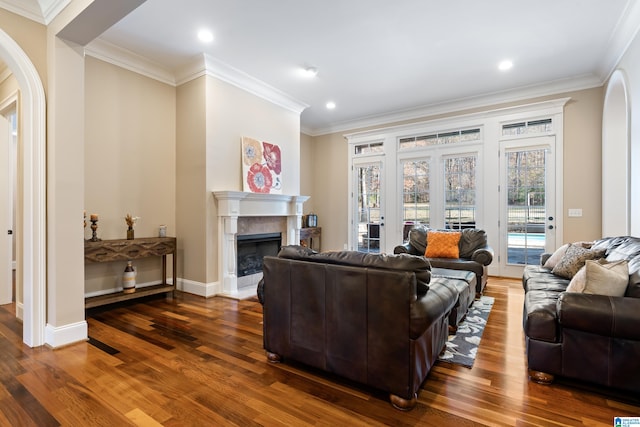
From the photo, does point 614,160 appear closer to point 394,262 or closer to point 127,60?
point 394,262

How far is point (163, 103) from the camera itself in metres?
4.48

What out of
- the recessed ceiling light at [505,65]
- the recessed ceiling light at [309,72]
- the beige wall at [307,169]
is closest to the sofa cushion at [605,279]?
the recessed ceiling light at [505,65]

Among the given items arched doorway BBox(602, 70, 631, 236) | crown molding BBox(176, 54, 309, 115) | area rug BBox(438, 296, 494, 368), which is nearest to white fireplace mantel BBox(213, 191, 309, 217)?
crown molding BBox(176, 54, 309, 115)

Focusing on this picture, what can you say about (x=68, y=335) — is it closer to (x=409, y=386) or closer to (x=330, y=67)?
(x=409, y=386)

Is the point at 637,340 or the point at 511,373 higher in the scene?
the point at 637,340

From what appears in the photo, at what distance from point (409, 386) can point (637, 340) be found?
4.38 ft

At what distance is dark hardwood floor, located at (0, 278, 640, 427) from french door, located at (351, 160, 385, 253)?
3.96 m

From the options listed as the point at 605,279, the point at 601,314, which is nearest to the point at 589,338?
the point at 601,314

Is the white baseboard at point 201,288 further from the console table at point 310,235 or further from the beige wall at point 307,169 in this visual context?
the beige wall at point 307,169

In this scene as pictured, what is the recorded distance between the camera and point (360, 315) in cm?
188

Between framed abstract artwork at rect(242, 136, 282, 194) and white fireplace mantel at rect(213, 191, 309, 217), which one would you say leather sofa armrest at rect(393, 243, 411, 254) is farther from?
framed abstract artwork at rect(242, 136, 282, 194)

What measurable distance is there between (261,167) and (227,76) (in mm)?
1369

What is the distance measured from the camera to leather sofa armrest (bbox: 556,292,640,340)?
1.81 m

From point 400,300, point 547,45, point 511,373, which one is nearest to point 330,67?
point 547,45
